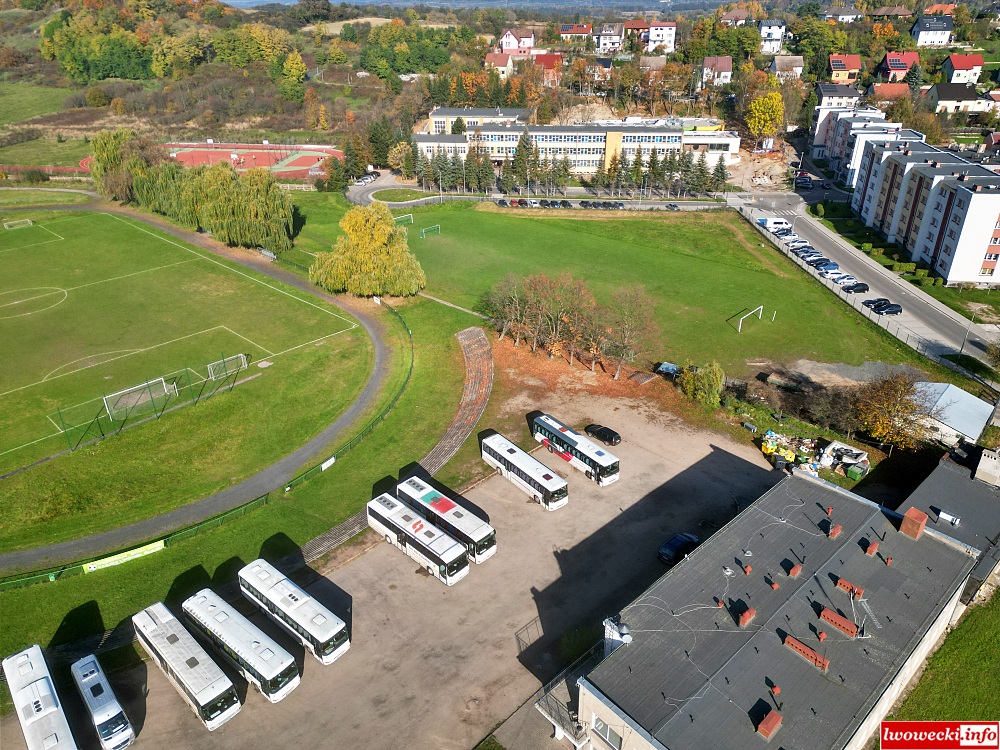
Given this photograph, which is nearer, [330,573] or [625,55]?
[330,573]

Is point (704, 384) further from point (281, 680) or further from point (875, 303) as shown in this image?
point (281, 680)

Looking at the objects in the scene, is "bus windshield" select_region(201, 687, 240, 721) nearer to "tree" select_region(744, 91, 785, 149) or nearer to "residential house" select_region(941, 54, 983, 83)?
"tree" select_region(744, 91, 785, 149)

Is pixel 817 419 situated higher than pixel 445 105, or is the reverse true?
pixel 445 105

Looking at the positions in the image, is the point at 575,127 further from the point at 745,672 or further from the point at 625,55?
the point at 745,672

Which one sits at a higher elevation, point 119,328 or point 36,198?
point 36,198

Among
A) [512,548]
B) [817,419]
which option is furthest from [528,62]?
[512,548]

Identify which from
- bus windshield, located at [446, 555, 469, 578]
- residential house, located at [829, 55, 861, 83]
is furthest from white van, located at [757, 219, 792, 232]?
residential house, located at [829, 55, 861, 83]

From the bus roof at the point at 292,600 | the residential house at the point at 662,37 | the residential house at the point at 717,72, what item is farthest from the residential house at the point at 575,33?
the bus roof at the point at 292,600

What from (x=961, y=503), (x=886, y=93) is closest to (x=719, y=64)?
(x=886, y=93)
